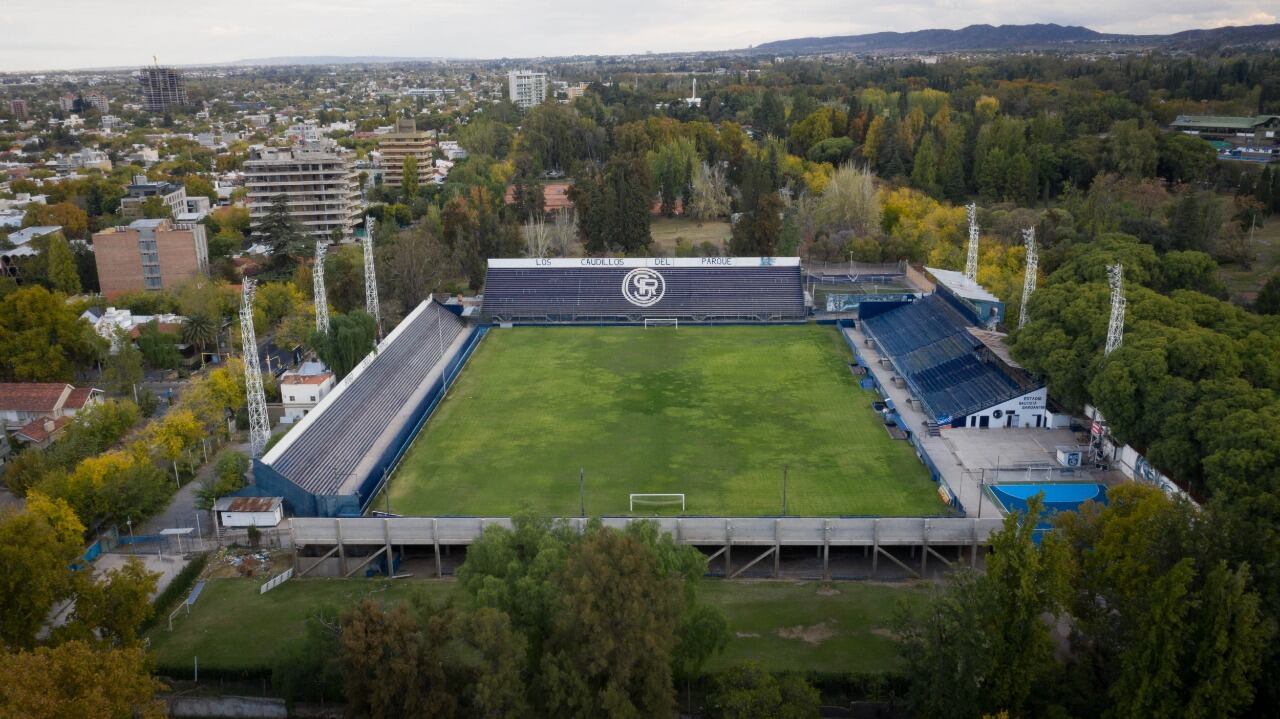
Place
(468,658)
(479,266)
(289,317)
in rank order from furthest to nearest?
(479,266)
(289,317)
(468,658)

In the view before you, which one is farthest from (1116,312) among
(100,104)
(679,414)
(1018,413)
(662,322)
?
(100,104)

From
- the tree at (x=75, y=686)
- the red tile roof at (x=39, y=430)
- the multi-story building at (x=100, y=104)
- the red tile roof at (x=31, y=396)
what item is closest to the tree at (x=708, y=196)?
the red tile roof at (x=31, y=396)

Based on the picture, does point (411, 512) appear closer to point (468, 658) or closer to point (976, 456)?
point (468, 658)

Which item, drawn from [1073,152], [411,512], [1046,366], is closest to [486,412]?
[411,512]

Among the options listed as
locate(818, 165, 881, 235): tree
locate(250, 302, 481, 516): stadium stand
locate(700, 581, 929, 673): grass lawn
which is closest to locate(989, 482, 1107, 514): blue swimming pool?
locate(700, 581, 929, 673): grass lawn

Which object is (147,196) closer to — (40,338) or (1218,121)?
(40,338)

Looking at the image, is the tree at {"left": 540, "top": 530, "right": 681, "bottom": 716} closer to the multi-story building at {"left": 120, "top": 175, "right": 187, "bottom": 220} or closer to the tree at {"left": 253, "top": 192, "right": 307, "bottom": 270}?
the tree at {"left": 253, "top": 192, "right": 307, "bottom": 270}
